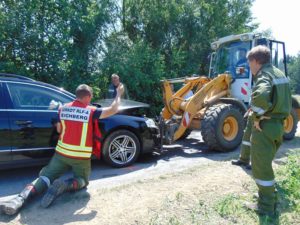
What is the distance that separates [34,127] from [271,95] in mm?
3605

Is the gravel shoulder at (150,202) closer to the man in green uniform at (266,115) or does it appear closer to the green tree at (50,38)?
the man in green uniform at (266,115)

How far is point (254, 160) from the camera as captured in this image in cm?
389

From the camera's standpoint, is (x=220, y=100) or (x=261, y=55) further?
(x=220, y=100)

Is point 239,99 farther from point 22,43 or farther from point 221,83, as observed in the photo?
point 22,43

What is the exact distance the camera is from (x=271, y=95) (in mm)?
3729

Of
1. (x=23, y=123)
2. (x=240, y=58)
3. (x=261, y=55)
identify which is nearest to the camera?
(x=261, y=55)

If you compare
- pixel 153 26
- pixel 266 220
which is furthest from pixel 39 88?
pixel 153 26

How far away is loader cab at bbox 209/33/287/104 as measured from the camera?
8.10 m

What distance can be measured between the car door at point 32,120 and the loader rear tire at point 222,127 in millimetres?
3093

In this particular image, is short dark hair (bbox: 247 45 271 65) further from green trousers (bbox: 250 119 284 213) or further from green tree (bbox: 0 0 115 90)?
green tree (bbox: 0 0 115 90)

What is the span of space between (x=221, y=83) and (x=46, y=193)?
5.12m

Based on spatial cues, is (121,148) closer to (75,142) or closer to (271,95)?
(75,142)

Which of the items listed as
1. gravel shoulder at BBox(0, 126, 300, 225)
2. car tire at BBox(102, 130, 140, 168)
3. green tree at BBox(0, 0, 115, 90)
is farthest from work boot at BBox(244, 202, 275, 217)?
green tree at BBox(0, 0, 115, 90)

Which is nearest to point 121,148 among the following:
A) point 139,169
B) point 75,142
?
point 139,169
